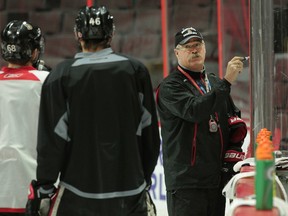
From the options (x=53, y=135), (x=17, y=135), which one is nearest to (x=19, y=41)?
(x=17, y=135)

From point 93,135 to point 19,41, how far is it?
0.66 metres

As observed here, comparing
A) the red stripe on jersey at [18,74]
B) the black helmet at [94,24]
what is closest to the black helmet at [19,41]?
the red stripe on jersey at [18,74]

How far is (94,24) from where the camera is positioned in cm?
304

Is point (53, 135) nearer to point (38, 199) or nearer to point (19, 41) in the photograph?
point (38, 199)

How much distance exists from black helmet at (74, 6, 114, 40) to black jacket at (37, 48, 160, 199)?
0.26ft

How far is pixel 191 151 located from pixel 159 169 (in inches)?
78.2

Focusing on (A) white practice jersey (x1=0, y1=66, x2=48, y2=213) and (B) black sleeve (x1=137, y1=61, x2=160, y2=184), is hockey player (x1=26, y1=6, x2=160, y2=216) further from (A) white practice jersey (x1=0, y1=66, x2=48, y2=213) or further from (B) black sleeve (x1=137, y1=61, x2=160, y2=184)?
(A) white practice jersey (x1=0, y1=66, x2=48, y2=213)

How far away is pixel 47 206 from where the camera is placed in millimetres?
3027

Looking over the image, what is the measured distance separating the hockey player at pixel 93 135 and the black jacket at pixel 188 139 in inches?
35.1

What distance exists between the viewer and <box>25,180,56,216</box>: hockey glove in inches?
118

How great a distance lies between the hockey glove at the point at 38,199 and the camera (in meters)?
3.00

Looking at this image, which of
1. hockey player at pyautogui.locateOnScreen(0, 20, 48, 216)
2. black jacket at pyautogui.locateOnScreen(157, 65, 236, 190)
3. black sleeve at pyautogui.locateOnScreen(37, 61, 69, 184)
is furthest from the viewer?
black jacket at pyautogui.locateOnScreen(157, 65, 236, 190)

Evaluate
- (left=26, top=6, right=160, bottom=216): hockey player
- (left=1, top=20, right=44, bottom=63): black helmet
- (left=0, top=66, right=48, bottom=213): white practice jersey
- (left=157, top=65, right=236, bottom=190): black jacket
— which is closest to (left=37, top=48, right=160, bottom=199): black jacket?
(left=26, top=6, right=160, bottom=216): hockey player

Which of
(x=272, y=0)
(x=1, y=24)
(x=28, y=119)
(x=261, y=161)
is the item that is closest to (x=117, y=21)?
(x=1, y=24)
